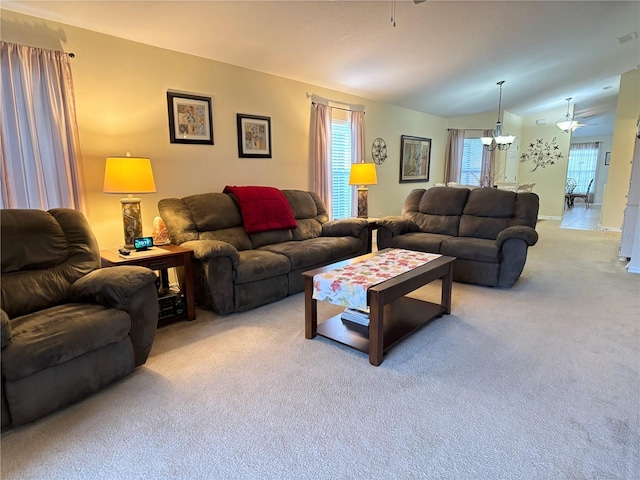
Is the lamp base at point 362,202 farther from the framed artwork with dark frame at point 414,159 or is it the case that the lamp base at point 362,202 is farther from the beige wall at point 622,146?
the beige wall at point 622,146

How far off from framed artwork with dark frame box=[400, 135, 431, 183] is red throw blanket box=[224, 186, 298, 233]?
10.9 feet

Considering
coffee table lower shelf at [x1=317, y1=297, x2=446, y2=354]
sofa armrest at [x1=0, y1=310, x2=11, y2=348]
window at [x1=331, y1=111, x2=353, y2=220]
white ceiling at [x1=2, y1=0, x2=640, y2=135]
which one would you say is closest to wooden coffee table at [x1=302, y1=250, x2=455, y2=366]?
coffee table lower shelf at [x1=317, y1=297, x2=446, y2=354]

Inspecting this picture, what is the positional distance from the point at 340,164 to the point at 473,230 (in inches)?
86.7

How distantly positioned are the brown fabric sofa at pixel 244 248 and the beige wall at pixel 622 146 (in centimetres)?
555

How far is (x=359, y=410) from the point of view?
1.79m

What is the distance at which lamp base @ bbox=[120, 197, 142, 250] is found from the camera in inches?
112

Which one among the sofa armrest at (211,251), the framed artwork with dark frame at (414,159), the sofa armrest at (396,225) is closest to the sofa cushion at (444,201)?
the sofa armrest at (396,225)

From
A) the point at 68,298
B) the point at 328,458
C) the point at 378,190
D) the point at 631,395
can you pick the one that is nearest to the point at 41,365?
the point at 68,298

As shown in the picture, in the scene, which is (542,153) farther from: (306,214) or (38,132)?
(38,132)

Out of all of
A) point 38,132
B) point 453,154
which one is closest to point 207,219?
point 38,132

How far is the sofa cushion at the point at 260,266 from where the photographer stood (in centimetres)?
296

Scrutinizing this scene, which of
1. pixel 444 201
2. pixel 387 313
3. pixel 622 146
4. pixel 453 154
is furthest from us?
pixel 453 154

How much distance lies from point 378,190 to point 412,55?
2.32 meters

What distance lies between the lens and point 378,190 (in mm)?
6090
